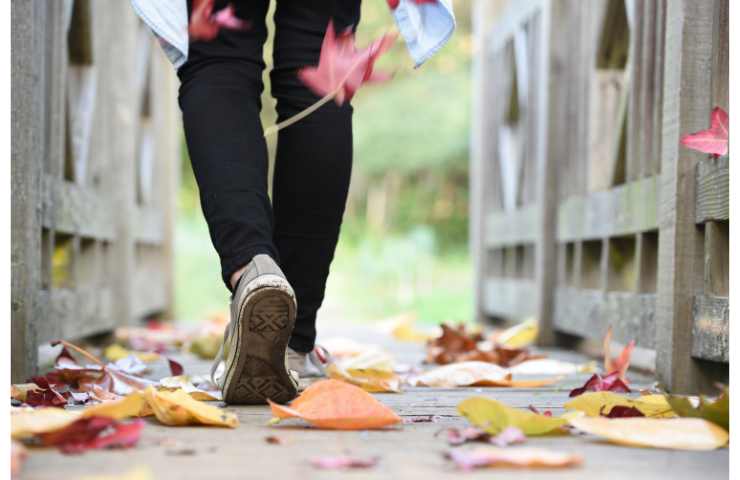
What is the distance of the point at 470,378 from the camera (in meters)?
1.90

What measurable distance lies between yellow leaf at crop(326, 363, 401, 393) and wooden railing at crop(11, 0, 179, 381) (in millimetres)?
525

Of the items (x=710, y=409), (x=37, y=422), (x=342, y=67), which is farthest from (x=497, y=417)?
(x=342, y=67)

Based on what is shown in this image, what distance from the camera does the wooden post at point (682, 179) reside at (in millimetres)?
1710

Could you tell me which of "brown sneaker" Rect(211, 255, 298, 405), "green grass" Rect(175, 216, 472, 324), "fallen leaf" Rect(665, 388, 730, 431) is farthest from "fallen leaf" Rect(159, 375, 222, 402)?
"green grass" Rect(175, 216, 472, 324)

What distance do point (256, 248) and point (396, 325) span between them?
232 centimetres

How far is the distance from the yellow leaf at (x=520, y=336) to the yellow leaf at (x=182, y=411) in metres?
1.61

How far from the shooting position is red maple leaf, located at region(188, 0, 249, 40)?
Result: 1486mm

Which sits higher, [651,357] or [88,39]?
[88,39]

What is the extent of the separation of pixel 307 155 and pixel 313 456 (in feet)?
2.16

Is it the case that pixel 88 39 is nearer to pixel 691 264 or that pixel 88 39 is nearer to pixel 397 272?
pixel 691 264

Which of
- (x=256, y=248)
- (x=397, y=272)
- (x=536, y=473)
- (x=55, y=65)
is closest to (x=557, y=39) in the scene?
(x=55, y=65)

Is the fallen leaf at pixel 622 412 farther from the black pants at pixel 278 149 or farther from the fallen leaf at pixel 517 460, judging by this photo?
the black pants at pixel 278 149

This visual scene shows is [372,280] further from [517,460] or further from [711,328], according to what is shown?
[517,460]

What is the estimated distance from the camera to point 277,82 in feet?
5.33
